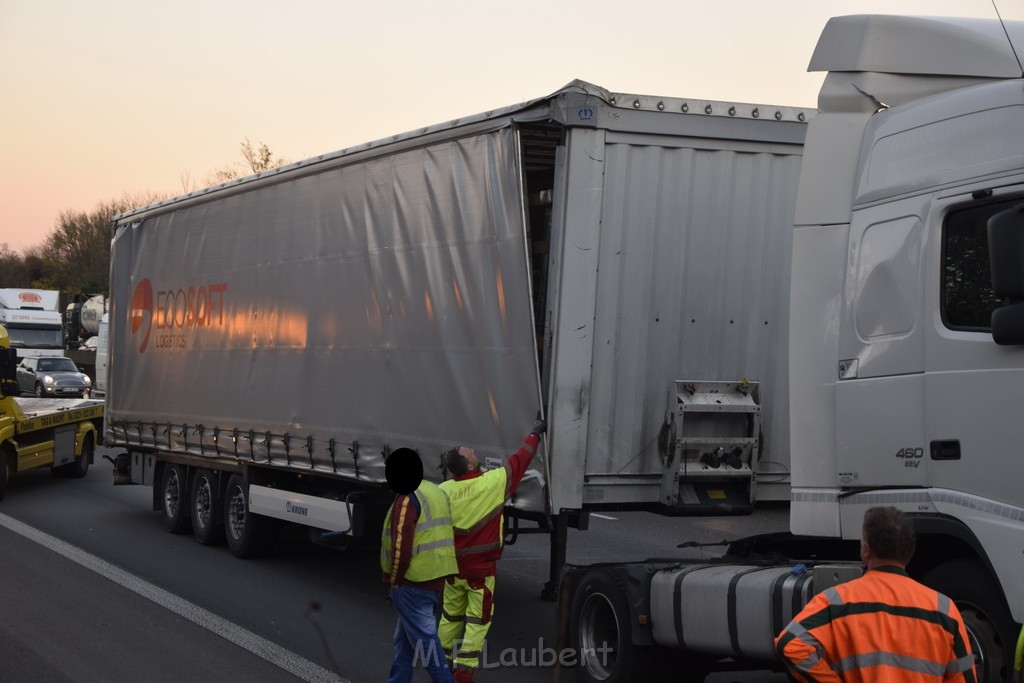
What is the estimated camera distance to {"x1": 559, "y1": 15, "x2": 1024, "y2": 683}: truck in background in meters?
5.17

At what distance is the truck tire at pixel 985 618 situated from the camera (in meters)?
5.05

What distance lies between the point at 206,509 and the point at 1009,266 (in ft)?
34.8

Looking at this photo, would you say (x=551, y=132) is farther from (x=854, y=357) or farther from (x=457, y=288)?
(x=854, y=357)

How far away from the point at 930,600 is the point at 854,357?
2390 mm

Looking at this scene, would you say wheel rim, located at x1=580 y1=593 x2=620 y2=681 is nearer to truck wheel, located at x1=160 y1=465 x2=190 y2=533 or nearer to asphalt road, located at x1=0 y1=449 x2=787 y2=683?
asphalt road, located at x1=0 y1=449 x2=787 y2=683

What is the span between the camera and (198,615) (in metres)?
9.59

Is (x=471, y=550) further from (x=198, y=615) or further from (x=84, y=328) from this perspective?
(x=84, y=328)

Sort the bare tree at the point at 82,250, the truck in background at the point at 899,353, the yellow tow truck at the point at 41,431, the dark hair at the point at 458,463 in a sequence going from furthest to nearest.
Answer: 1. the bare tree at the point at 82,250
2. the yellow tow truck at the point at 41,431
3. the dark hair at the point at 458,463
4. the truck in background at the point at 899,353

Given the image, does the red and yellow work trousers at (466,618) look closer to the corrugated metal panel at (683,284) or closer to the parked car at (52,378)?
the corrugated metal panel at (683,284)

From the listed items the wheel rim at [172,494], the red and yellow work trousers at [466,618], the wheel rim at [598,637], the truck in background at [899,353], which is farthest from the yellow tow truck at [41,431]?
the truck in background at [899,353]

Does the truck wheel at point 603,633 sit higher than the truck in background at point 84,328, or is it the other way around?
the truck in background at point 84,328

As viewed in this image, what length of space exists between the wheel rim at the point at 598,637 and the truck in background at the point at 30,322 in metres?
41.4

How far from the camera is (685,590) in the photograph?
6.35 metres

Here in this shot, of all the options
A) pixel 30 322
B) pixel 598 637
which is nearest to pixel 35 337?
pixel 30 322
